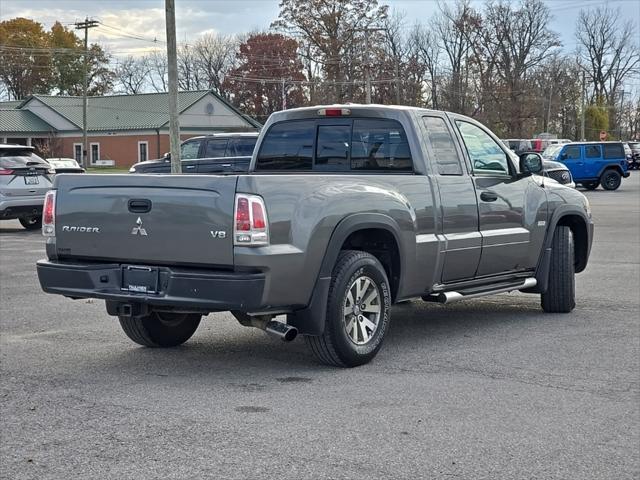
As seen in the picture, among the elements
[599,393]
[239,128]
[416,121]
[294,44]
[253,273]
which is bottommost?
[599,393]

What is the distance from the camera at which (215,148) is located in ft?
77.7

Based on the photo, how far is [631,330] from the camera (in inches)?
338

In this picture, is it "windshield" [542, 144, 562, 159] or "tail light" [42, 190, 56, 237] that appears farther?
"windshield" [542, 144, 562, 159]

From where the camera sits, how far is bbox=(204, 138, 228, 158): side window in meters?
23.3

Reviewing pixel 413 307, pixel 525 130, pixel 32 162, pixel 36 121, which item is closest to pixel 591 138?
pixel 525 130

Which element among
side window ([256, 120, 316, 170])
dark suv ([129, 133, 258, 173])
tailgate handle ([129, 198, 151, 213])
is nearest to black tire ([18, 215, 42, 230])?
dark suv ([129, 133, 258, 173])

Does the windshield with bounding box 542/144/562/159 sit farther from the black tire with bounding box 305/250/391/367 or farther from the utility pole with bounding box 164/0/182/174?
the black tire with bounding box 305/250/391/367

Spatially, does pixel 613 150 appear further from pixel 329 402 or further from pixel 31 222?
pixel 329 402

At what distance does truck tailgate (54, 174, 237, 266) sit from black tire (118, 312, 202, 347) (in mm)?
982

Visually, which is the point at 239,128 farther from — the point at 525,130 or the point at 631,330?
the point at 631,330

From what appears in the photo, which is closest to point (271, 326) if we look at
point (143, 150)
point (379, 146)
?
point (379, 146)

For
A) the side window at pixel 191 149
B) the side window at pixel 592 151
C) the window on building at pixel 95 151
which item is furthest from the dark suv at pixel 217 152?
the window on building at pixel 95 151

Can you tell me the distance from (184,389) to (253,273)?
920 mm

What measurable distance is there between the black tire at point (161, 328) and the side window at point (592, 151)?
109ft
